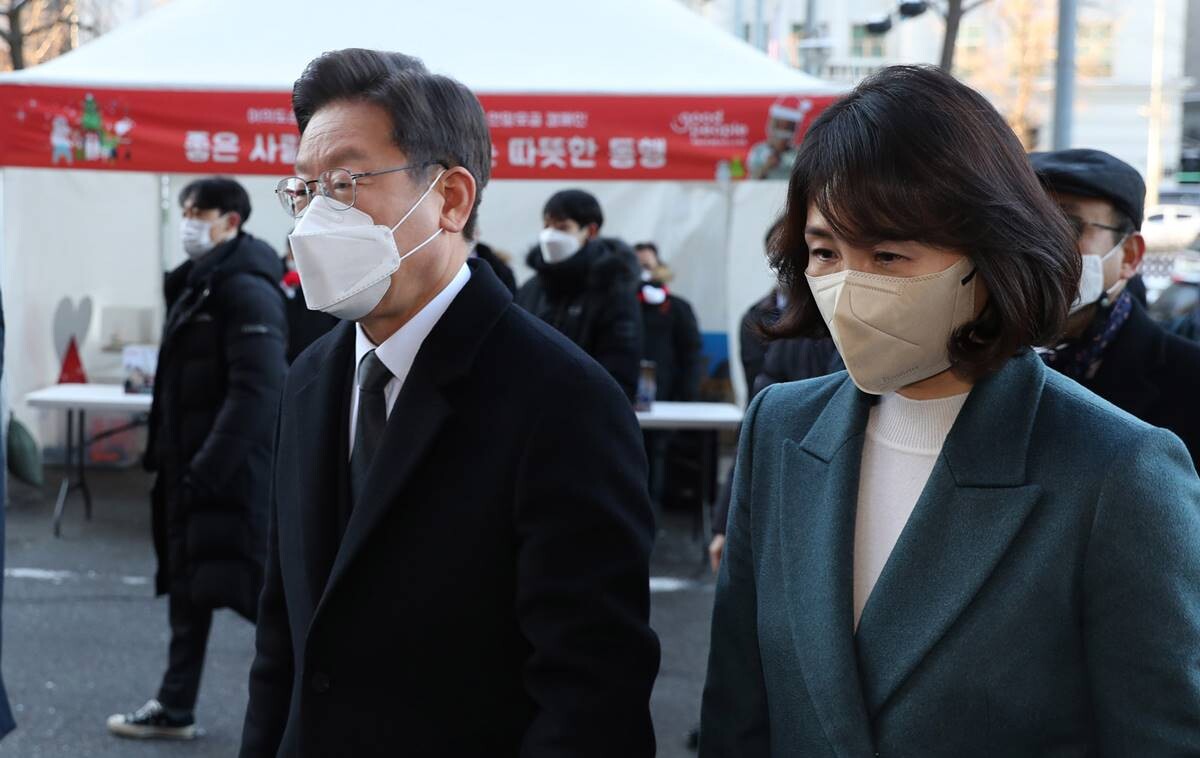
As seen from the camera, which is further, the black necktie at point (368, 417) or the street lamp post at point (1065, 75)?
the street lamp post at point (1065, 75)

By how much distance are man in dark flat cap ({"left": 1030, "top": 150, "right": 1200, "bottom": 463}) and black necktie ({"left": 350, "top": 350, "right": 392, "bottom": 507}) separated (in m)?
1.45

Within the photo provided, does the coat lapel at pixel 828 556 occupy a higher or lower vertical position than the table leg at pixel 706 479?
higher

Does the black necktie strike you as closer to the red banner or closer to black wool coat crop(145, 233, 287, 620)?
black wool coat crop(145, 233, 287, 620)

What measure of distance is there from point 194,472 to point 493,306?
3.15m

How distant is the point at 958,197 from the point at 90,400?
8.10 metres

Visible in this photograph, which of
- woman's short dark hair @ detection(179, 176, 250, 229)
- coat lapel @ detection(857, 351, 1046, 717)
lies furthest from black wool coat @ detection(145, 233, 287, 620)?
coat lapel @ detection(857, 351, 1046, 717)

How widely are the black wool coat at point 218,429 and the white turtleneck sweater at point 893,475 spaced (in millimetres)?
3576

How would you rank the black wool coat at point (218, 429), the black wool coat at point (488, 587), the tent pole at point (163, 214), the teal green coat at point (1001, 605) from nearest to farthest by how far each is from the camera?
the teal green coat at point (1001, 605)
the black wool coat at point (488, 587)
the black wool coat at point (218, 429)
the tent pole at point (163, 214)

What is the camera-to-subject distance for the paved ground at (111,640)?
17.5 feet

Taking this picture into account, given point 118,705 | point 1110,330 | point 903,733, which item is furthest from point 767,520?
point 118,705

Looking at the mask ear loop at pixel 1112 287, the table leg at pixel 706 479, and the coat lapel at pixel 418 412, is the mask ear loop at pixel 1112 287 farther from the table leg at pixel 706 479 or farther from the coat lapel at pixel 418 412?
the table leg at pixel 706 479

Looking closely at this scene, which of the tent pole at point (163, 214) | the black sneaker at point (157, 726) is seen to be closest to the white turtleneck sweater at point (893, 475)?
the black sneaker at point (157, 726)

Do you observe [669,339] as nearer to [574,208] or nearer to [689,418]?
[689,418]

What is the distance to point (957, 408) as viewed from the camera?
1.82 metres
